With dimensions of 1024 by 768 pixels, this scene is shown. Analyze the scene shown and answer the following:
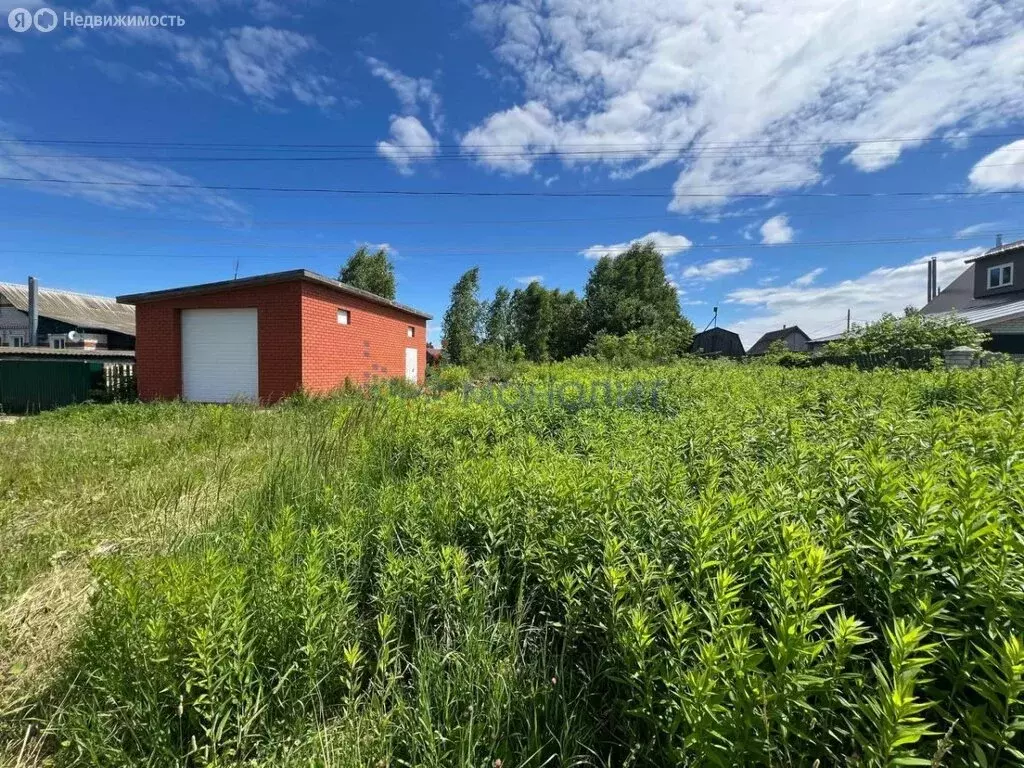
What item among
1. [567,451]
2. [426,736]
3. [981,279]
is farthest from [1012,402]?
[981,279]

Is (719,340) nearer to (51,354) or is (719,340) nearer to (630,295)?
(630,295)

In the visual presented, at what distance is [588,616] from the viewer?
4.94ft

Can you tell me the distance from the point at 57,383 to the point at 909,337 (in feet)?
77.6

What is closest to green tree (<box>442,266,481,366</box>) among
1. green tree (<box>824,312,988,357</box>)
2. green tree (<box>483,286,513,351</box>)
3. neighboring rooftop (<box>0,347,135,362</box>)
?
green tree (<box>483,286,513,351</box>)

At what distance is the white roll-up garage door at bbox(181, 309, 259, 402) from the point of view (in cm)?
1130

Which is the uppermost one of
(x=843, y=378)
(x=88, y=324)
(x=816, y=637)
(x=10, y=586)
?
(x=88, y=324)

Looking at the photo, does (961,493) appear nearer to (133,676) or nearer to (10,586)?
(133,676)

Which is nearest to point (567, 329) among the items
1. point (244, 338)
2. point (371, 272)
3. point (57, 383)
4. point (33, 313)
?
point (371, 272)

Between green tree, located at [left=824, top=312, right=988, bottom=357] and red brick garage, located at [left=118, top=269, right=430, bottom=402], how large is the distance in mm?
13842

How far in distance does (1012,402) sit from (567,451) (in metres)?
2.85

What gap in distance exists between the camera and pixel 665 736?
1163mm

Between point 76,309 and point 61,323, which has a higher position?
point 76,309

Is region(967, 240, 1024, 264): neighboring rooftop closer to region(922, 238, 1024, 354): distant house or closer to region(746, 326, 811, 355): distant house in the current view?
region(922, 238, 1024, 354): distant house

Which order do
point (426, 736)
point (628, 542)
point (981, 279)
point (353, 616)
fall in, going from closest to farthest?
point (426, 736) → point (628, 542) → point (353, 616) → point (981, 279)
